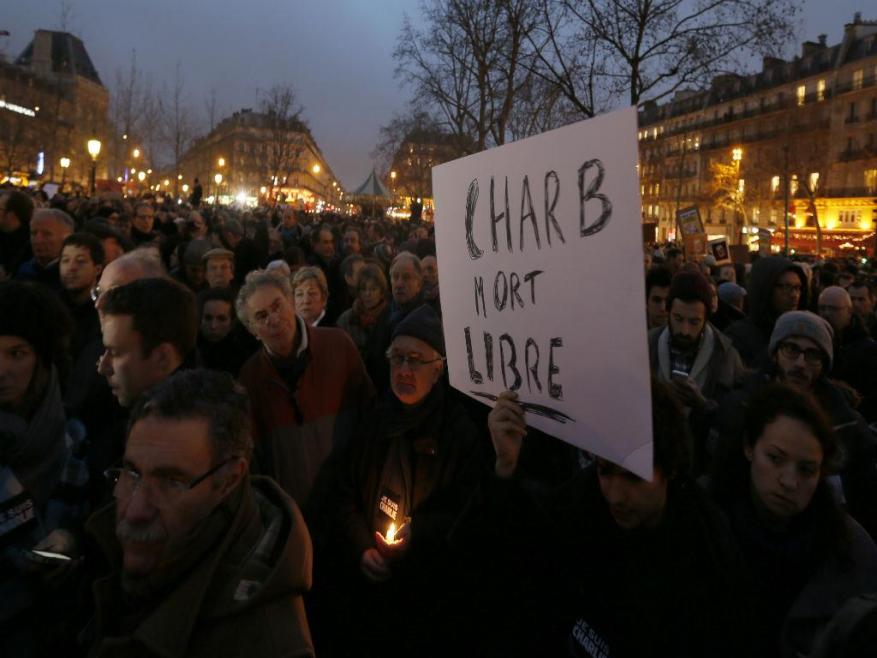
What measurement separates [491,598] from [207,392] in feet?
5.24

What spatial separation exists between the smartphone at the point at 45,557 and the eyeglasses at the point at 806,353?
10.2ft

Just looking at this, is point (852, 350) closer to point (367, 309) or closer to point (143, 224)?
point (367, 309)

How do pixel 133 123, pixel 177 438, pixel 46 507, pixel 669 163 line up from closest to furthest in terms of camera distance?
pixel 177 438 < pixel 46 507 < pixel 133 123 < pixel 669 163

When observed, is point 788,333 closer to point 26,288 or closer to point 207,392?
point 207,392

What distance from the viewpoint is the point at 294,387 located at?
11.3ft

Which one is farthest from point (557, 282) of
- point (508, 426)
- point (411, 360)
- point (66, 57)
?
point (66, 57)

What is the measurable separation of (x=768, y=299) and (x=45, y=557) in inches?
186

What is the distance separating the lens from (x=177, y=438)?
69.0 inches

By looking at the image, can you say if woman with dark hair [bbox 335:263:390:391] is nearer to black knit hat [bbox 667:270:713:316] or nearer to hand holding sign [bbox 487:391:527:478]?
black knit hat [bbox 667:270:713:316]

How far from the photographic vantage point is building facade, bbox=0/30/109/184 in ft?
129

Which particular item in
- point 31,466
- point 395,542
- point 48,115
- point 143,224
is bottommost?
point 395,542

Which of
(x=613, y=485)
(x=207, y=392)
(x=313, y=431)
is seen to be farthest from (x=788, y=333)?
(x=207, y=392)

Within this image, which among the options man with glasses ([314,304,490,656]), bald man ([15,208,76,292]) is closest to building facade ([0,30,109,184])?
bald man ([15,208,76,292])

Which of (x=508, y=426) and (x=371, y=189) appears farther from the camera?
(x=371, y=189)
